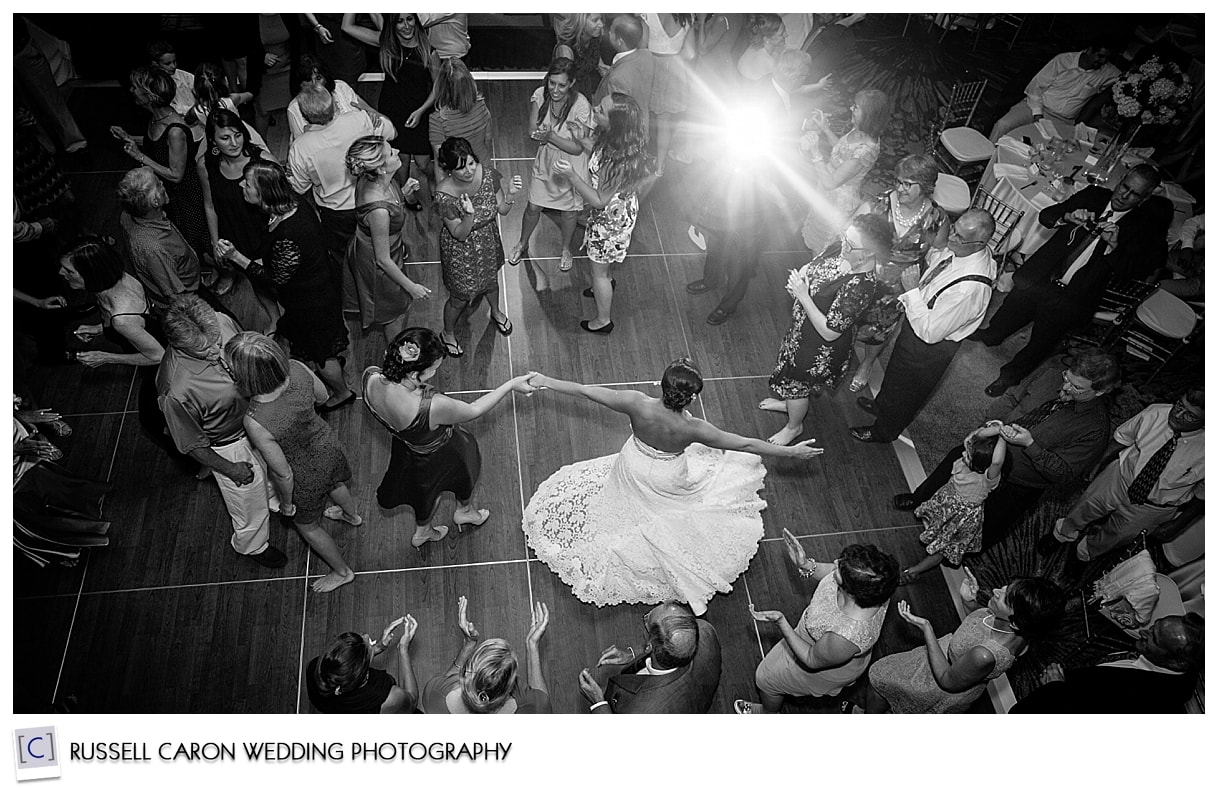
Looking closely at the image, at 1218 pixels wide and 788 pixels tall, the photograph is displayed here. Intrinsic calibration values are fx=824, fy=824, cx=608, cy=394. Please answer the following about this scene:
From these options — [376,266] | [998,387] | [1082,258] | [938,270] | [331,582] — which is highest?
[938,270]

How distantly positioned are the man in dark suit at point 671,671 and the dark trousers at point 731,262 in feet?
8.81

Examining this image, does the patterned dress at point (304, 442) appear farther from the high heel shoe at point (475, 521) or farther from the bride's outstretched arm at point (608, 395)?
the bride's outstretched arm at point (608, 395)

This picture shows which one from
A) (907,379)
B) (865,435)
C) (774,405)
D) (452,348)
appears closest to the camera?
(907,379)

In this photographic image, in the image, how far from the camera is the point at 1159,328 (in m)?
5.02

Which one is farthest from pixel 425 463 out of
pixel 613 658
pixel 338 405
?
pixel 338 405

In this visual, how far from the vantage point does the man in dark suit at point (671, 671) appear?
9.20 feet

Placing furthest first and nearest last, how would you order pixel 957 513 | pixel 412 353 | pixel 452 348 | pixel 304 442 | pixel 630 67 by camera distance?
1. pixel 630 67
2. pixel 452 348
3. pixel 957 513
4. pixel 304 442
5. pixel 412 353

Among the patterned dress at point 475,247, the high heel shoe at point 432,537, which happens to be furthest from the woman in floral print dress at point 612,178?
the high heel shoe at point 432,537

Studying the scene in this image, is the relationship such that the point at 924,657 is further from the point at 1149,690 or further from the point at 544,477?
the point at 544,477

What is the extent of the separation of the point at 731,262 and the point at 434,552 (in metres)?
2.53

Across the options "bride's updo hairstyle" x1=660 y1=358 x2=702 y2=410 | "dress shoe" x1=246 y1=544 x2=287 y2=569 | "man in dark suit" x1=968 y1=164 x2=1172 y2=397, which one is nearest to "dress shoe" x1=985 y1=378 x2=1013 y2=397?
"man in dark suit" x1=968 y1=164 x2=1172 y2=397
